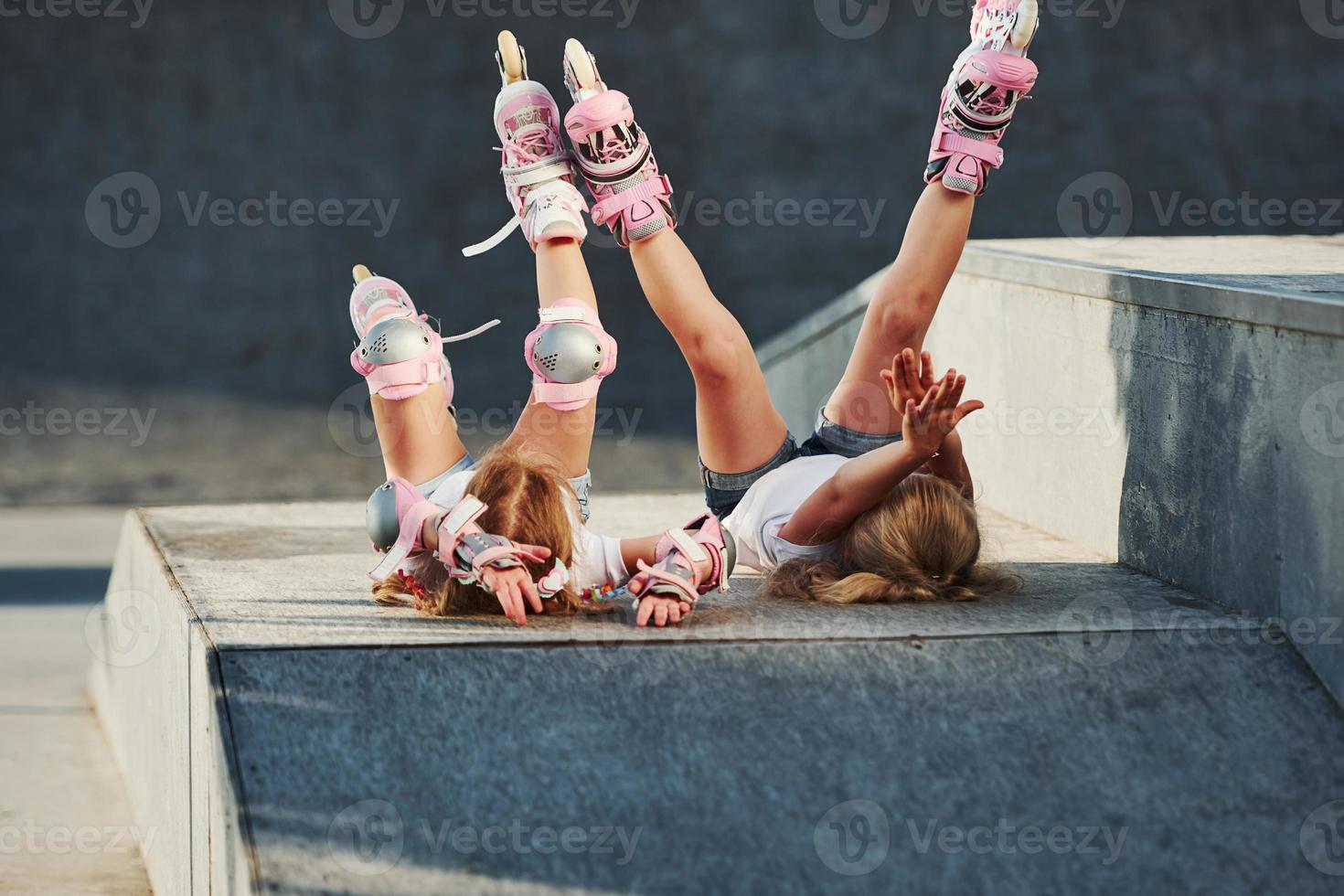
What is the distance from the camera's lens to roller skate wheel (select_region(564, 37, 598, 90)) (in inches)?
122

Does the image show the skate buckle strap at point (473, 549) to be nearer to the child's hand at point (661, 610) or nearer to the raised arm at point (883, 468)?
the child's hand at point (661, 610)

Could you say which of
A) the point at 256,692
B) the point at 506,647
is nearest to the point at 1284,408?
the point at 506,647

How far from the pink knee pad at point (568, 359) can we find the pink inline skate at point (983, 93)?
2.78 feet

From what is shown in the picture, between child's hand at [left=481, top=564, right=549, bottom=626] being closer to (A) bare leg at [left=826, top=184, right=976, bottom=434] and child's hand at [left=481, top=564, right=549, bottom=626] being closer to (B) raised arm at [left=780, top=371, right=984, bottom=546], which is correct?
(B) raised arm at [left=780, top=371, right=984, bottom=546]

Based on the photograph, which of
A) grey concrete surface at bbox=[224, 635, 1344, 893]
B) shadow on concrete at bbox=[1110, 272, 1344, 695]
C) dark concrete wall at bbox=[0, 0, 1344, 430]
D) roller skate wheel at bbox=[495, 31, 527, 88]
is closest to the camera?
grey concrete surface at bbox=[224, 635, 1344, 893]

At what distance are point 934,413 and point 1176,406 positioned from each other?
2.40ft

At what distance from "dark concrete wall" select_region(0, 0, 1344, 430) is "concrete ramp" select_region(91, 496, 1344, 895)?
6002 mm

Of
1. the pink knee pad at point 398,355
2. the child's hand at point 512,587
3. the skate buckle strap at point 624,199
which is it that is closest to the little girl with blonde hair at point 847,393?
the skate buckle strap at point 624,199

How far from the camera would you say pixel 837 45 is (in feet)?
28.4

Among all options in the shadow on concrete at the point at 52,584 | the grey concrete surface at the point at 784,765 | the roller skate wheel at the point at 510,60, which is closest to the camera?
the grey concrete surface at the point at 784,765

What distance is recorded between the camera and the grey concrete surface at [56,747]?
3.32 metres

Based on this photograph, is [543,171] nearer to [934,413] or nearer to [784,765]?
[934,413]

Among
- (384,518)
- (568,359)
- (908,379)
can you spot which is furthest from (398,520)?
(908,379)

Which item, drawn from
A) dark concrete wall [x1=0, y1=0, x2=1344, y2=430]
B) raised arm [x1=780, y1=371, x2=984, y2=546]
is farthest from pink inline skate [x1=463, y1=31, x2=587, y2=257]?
dark concrete wall [x1=0, y1=0, x2=1344, y2=430]
